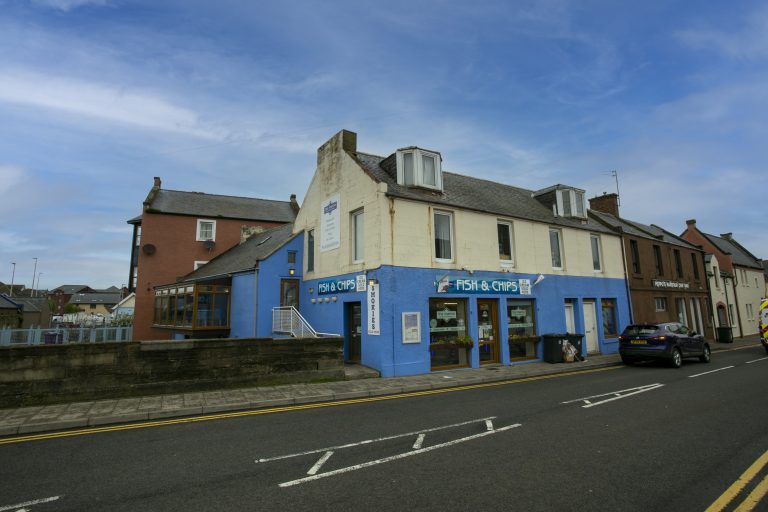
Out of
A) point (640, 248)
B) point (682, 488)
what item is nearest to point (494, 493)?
point (682, 488)

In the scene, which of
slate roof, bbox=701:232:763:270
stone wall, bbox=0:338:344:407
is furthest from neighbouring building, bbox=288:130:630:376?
slate roof, bbox=701:232:763:270

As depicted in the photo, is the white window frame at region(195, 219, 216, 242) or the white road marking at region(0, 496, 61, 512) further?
the white window frame at region(195, 219, 216, 242)

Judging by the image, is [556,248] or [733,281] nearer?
[556,248]

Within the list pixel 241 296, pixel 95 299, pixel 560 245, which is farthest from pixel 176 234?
pixel 95 299

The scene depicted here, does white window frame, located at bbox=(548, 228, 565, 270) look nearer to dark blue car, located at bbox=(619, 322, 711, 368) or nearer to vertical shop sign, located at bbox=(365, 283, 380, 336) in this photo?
dark blue car, located at bbox=(619, 322, 711, 368)

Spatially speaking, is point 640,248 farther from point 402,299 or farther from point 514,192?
point 402,299

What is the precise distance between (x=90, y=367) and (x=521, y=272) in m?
15.3

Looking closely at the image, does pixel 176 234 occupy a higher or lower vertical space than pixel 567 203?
higher

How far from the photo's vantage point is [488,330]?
16.3 meters

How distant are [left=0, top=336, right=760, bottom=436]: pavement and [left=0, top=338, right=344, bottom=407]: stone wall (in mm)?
256

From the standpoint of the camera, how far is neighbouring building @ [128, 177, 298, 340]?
2720cm

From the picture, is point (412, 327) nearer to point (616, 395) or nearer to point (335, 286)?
point (335, 286)

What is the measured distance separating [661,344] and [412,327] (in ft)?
32.5

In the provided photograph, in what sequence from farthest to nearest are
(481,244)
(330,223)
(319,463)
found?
(330,223), (481,244), (319,463)
